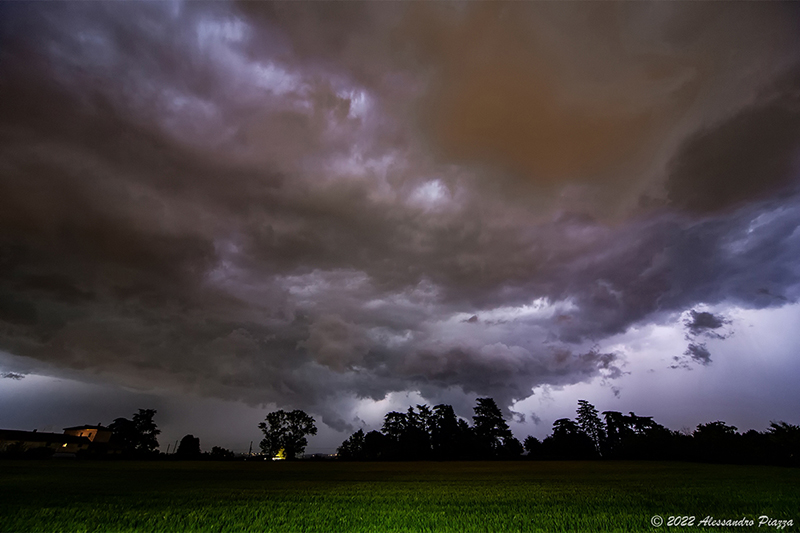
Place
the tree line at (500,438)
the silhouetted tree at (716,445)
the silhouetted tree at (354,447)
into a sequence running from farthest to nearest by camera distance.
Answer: the silhouetted tree at (354,447)
the tree line at (500,438)
the silhouetted tree at (716,445)

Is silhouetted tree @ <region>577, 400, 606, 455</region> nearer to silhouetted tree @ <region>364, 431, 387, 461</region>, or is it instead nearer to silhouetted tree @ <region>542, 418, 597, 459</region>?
silhouetted tree @ <region>542, 418, 597, 459</region>

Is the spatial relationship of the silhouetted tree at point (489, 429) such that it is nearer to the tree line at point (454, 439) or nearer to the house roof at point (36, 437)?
the tree line at point (454, 439)

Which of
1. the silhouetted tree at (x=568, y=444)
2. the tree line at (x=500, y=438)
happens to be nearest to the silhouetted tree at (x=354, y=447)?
the tree line at (x=500, y=438)

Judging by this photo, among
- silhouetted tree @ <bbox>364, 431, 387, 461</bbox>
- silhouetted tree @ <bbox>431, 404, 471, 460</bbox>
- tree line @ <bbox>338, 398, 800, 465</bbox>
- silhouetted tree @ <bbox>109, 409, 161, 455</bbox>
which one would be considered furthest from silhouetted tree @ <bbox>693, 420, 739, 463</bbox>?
silhouetted tree @ <bbox>109, 409, 161, 455</bbox>

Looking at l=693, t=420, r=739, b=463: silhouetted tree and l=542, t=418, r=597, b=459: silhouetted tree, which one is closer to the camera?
l=693, t=420, r=739, b=463: silhouetted tree

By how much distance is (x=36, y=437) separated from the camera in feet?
419

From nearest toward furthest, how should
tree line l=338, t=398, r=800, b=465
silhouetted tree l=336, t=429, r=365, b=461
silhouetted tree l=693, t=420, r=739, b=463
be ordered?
silhouetted tree l=693, t=420, r=739, b=463 < tree line l=338, t=398, r=800, b=465 < silhouetted tree l=336, t=429, r=365, b=461

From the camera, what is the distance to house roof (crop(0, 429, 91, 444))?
120m

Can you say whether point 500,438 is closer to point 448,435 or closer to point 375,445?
point 448,435

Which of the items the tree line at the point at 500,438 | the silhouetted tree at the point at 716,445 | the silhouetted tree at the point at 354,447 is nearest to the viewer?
the silhouetted tree at the point at 716,445

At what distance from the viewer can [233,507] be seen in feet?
53.6

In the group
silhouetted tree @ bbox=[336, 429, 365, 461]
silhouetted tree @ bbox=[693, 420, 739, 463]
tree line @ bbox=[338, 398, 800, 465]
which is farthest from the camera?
silhouetted tree @ bbox=[336, 429, 365, 461]

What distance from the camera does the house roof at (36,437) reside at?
120200 mm

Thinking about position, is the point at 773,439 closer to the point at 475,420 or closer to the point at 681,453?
the point at 681,453
